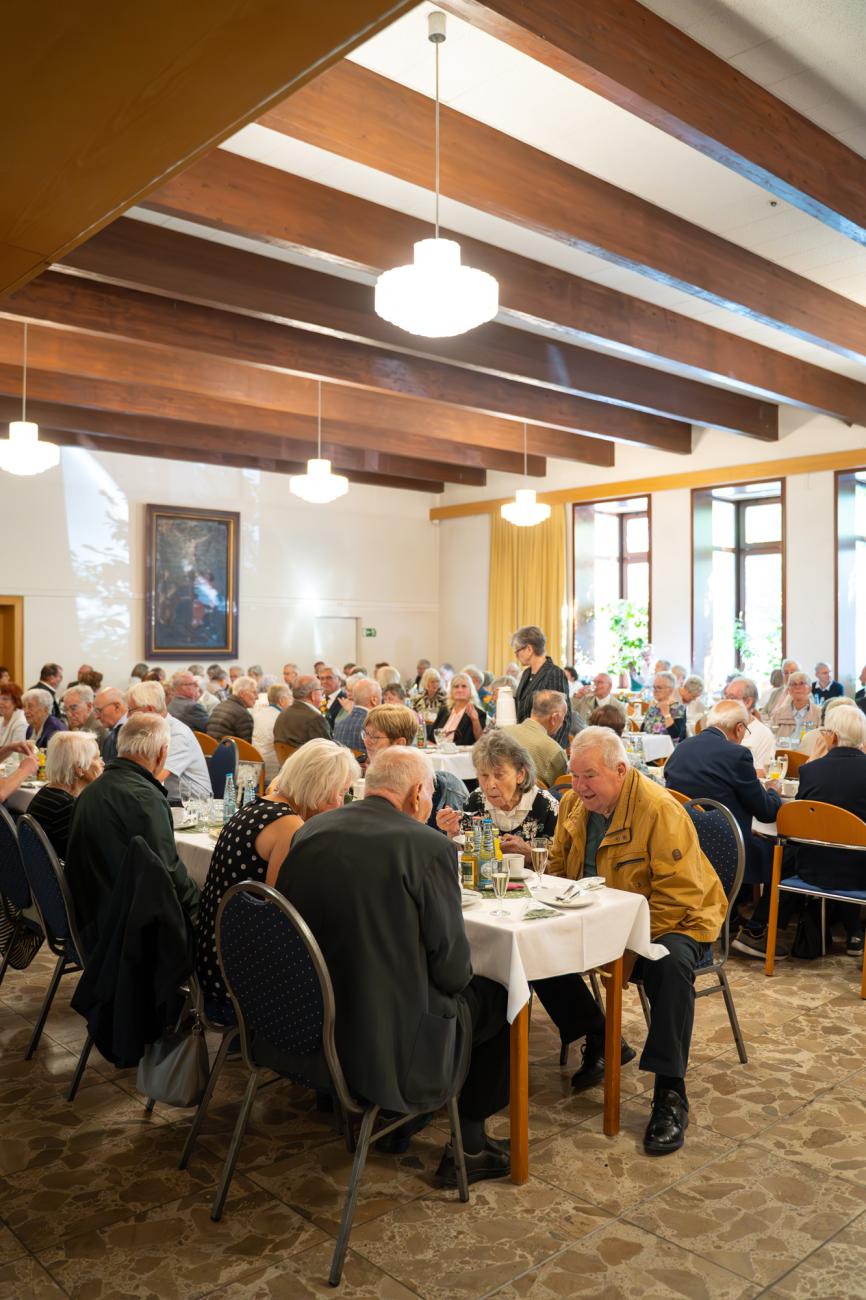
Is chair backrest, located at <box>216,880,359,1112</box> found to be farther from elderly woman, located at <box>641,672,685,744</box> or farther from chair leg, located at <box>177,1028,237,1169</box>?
elderly woman, located at <box>641,672,685,744</box>

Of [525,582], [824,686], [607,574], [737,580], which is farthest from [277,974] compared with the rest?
[607,574]

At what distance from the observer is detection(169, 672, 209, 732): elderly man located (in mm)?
8477

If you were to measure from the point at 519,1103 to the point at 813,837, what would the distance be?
226 centimetres

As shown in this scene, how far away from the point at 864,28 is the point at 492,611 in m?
11.8

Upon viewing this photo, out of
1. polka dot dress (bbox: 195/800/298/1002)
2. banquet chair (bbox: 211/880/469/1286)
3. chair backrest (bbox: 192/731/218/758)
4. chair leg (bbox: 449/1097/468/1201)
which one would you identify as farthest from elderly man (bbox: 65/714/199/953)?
chair backrest (bbox: 192/731/218/758)

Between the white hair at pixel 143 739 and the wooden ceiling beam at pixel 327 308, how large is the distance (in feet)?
10.6

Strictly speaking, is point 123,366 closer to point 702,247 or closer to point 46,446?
point 46,446

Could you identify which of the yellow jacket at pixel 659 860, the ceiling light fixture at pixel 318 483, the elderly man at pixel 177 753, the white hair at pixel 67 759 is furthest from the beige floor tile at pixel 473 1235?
the ceiling light fixture at pixel 318 483

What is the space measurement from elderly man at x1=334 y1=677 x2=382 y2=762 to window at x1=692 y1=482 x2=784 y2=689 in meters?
6.90

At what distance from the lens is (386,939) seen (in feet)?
8.27

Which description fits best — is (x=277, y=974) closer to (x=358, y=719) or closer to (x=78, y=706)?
(x=358, y=719)

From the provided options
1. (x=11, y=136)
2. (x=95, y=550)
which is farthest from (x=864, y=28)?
(x=95, y=550)

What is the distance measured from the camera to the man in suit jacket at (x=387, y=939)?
2.51 m

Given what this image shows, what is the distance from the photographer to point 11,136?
2312 mm
